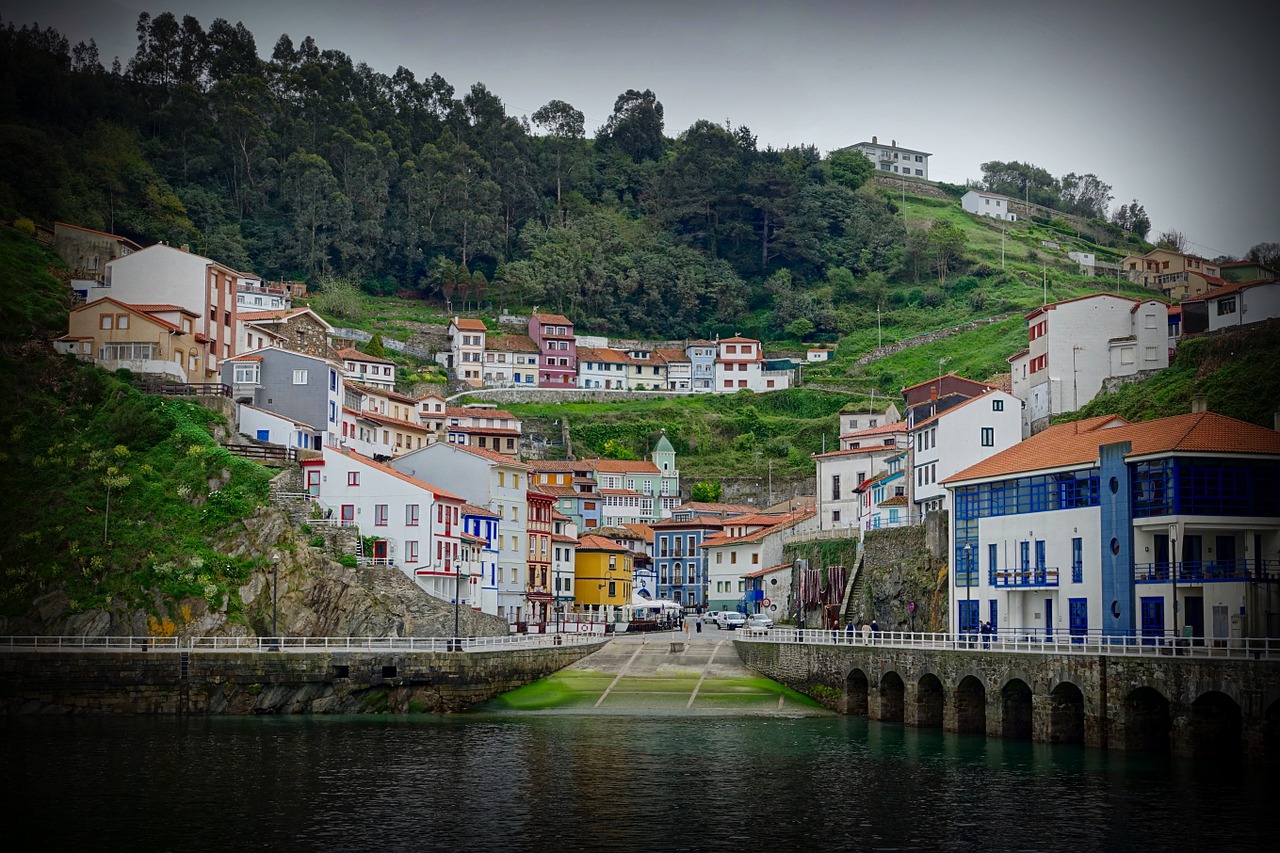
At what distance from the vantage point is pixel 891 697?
60.9 metres

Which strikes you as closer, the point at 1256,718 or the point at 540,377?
the point at 1256,718

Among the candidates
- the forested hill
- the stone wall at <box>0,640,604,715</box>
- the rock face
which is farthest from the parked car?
Answer: the forested hill

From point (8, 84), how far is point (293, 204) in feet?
105

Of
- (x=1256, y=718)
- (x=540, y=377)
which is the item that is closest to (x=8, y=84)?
(x=540, y=377)

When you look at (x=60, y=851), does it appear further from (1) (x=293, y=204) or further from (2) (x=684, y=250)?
(2) (x=684, y=250)

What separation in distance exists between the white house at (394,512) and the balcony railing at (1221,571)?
40.2 m

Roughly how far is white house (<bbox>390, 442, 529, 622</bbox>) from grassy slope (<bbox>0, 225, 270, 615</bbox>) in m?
15.0

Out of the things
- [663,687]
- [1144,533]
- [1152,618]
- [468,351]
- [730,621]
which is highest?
[468,351]

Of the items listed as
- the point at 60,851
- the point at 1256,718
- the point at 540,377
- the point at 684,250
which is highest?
the point at 684,250

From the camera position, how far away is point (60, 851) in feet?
115

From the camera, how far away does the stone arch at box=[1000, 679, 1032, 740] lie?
2062 inches

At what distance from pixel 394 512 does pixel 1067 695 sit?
40.5m

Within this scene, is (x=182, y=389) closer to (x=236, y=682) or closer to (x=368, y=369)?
(x=236, y=682)

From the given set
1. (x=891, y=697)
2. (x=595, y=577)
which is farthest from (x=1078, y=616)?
(x=595, y=577)
